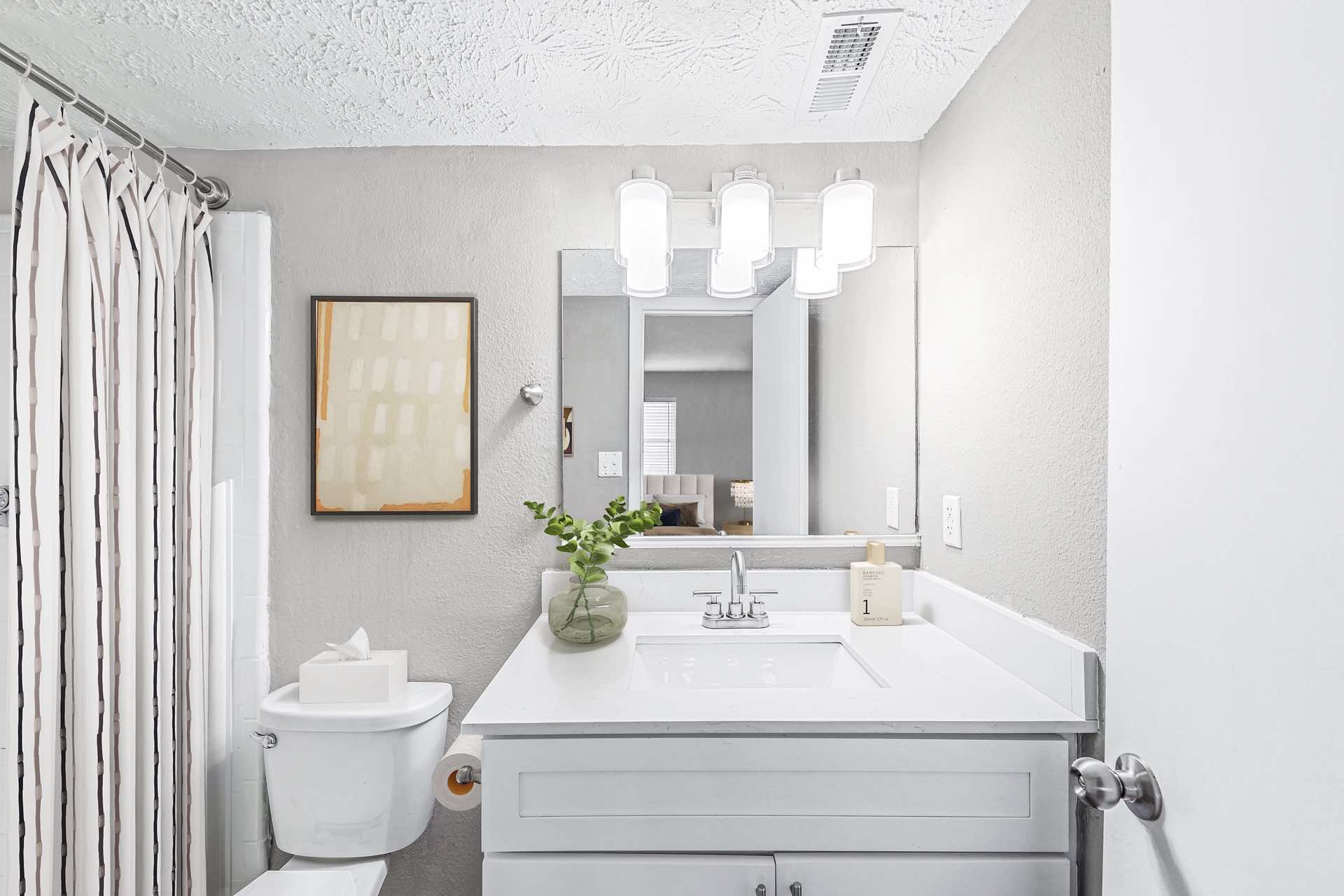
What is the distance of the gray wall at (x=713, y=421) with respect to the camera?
1658 mm

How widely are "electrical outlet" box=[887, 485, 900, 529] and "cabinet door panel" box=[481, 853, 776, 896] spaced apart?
894 mm

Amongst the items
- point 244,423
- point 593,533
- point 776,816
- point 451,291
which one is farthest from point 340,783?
point 451,291

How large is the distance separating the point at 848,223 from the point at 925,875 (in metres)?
1.26

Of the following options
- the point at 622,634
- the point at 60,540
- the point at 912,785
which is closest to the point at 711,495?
the point at 622,634

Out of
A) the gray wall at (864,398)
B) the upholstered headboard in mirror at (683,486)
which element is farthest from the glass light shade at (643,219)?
the upholstered headboard in mirror at (683,486)

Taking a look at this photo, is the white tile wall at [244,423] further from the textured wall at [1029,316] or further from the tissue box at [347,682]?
the textured wall at [1029,316]

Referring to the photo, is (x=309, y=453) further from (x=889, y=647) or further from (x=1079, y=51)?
(x=1079, y=51)

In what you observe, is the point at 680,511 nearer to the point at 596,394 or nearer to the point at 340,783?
the point at 596,394

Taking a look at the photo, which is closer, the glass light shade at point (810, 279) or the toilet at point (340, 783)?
the toilet at point (340, 783)

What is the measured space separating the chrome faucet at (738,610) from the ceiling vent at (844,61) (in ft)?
3.30

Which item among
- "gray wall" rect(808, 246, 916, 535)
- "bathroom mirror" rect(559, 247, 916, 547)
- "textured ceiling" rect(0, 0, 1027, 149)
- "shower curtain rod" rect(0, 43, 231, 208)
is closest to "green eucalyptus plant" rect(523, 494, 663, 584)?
"bathroom mirror" rect(559, 247, 916, 547)

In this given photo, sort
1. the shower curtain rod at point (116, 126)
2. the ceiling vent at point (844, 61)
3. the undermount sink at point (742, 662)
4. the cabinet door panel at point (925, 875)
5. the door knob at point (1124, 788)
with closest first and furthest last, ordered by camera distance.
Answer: the door knob at point (1124, 788), the cabinet door panel at point (925, 875), the shower curtain rod at point (116, 126), the ceiling vent at point (844, 61), the undermount sink at point (742, 662)

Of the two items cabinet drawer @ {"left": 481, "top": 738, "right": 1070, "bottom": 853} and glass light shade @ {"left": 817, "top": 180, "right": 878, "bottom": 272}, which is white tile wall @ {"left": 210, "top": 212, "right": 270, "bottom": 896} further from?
glass light shade @ {"left": 817, "top": 180, "right": 878, "bottom": 272}

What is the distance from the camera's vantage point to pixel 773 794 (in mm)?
1021
